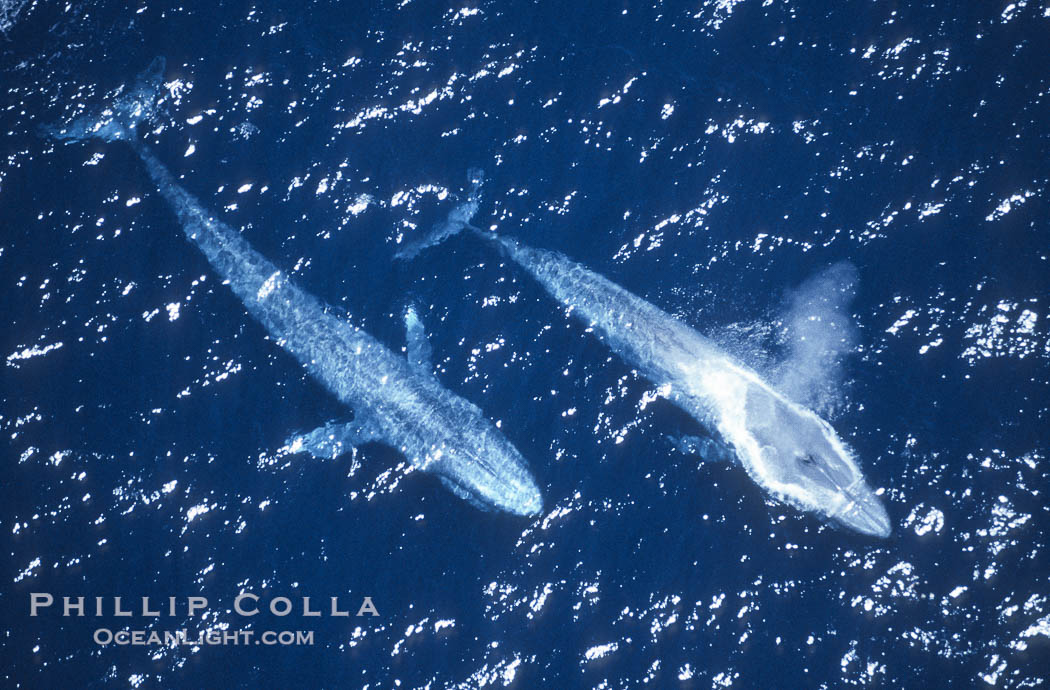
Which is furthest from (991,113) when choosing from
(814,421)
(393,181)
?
(393,181)

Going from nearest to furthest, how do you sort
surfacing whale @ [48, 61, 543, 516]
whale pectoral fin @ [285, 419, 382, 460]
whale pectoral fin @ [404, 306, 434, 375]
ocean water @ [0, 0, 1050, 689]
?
ocean water @ [0, 0, 1050, 689] < surfacing whale @ [48, 61, 543, 516] < whale pectoral fin @ [285, 419, 382, 460] < whale pectoral fin @ [404, 306, 434, 375]

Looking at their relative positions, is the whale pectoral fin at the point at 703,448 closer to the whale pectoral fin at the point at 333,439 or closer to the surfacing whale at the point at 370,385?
the surfacing whale at the point at 370,385

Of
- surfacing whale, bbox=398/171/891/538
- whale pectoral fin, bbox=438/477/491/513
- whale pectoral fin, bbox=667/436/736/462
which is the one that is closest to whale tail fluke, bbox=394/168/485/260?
surfacing whale, bbox=398/171/891/538

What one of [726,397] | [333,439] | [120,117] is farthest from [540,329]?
[120,117]

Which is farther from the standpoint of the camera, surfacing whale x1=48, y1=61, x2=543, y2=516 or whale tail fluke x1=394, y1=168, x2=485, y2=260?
whale tail fluke x1=394, y1=168, x2=485, y2=260

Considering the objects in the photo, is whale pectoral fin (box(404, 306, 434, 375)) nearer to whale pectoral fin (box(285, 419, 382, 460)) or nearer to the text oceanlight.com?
whale pectoral fin (box(285, 419, 382, 460))

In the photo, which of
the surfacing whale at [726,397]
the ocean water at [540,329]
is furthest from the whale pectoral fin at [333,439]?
the surfacing whale at [726,397]

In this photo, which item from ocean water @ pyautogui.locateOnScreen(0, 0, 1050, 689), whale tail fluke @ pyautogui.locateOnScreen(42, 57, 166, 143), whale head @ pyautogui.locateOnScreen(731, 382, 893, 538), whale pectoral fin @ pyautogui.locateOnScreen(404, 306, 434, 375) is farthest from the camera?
whale tail fluke @ pyautogui.locateOnScreen(42, 57, 166, 143)
